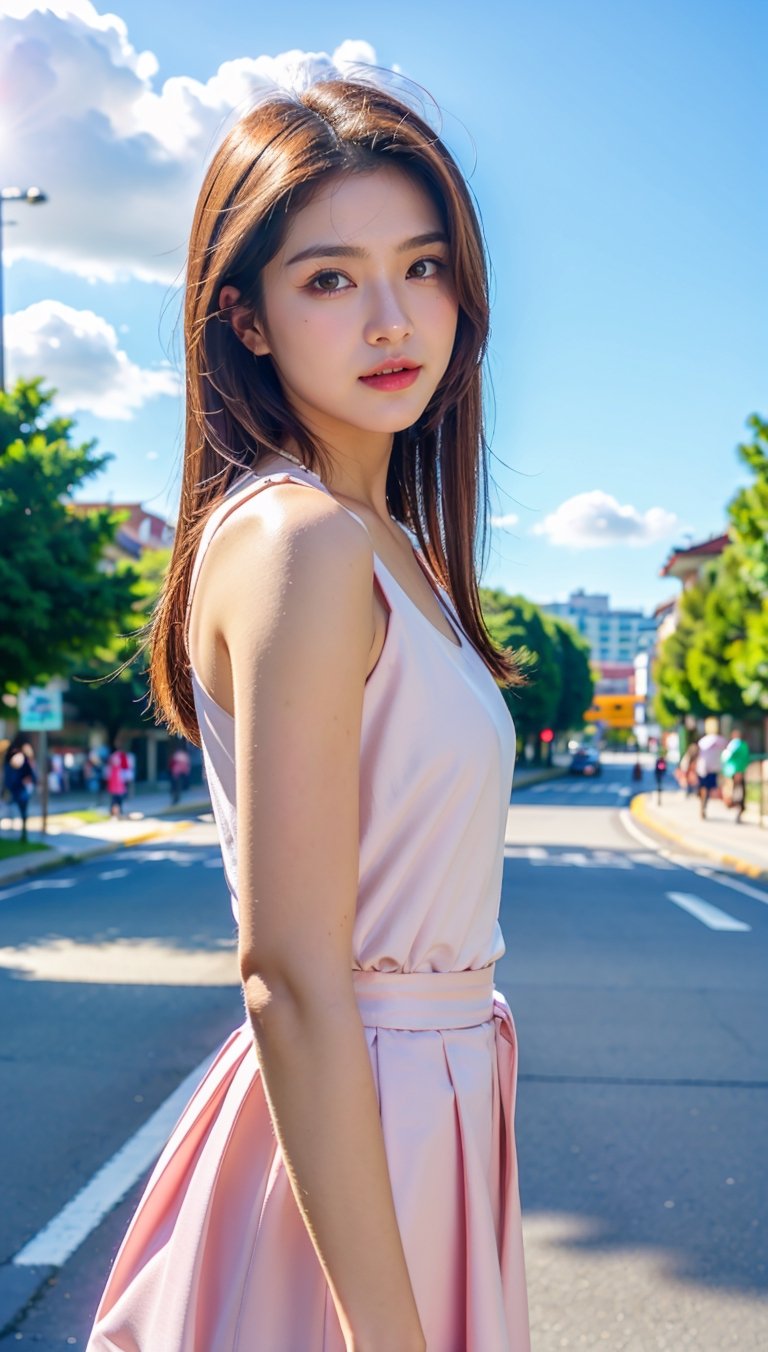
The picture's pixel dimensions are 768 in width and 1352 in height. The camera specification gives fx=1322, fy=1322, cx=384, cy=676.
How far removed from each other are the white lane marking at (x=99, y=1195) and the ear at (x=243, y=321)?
2842 millimetres

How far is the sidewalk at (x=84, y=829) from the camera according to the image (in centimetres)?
1833

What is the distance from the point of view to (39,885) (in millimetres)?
15891

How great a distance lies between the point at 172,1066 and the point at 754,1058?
2.90 metres

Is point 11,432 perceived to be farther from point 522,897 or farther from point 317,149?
point 317,149

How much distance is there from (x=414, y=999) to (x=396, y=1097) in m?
0.09

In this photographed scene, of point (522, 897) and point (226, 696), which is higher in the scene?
point (226, 696)

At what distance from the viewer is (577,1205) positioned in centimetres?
446

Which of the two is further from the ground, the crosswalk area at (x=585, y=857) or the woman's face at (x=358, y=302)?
the woman's face at (x=358, y=302)

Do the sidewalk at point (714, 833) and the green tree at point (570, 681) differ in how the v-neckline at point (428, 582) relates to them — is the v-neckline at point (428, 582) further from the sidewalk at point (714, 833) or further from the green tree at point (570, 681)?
the green tree at point (570, 681)

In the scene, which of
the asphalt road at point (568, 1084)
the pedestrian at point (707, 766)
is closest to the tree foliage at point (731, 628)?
the pedestrian at point (707, 766)

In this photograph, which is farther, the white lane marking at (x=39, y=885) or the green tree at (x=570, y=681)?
the green tree at (x=570, y=681)

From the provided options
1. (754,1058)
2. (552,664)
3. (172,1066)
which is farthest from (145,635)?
(552,664)

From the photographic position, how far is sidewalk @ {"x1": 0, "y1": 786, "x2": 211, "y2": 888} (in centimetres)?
1833

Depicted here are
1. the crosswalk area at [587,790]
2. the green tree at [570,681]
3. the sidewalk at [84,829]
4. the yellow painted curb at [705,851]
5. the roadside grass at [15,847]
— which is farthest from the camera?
the green tree at [570,681]
